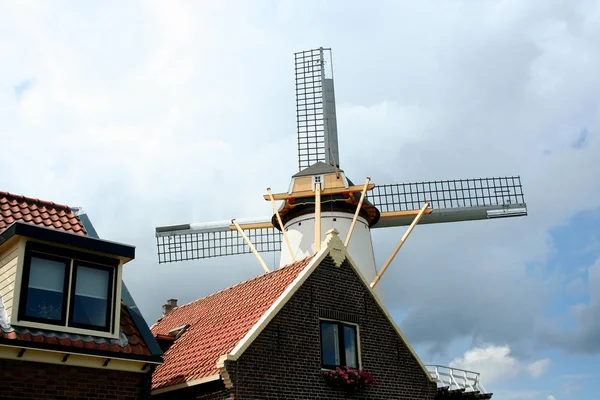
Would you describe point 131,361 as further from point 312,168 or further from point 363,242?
point 312,168

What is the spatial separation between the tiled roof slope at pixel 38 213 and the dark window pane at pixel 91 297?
1.65 meters

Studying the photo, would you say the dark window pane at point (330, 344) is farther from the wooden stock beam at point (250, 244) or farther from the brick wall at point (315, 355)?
the wooden stock beam at point (250, 244)

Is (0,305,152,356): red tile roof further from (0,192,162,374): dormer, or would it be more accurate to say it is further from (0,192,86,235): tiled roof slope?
(0,192,86,235): tiled roof slope

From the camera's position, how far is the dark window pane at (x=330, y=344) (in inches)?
598

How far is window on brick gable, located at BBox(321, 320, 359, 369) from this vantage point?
15211 millimetres

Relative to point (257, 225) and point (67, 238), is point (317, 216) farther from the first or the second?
point (67, 238)

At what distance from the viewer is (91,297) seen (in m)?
12.4

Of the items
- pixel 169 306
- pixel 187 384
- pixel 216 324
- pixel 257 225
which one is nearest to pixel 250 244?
pixel 257 225

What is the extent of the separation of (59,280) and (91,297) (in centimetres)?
69

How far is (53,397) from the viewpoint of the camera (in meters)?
11.3

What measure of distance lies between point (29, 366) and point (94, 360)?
1116 mm

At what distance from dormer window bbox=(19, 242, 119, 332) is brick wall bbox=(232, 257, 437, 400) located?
9.75 feet

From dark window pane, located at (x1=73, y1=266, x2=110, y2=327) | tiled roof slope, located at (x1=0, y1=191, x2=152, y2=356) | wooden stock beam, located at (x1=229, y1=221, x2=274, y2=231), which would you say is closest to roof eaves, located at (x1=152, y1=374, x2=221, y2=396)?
tiled roof slope, located at (x1=0, y1=191, x2=152, y2=356)

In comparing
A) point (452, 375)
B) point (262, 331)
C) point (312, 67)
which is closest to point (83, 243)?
point (262, 331)
